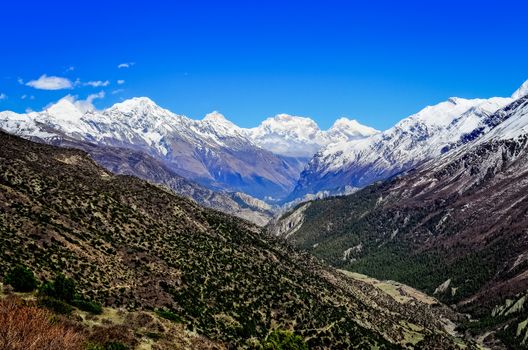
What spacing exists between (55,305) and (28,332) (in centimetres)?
2994

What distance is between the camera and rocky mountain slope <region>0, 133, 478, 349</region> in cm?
11081

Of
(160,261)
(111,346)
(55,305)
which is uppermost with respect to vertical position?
(160,261)

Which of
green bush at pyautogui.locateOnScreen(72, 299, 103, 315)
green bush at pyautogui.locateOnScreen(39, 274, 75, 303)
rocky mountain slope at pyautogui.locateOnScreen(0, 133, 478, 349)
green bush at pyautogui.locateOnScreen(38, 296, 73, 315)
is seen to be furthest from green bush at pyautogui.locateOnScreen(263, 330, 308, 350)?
green bush at pyautogui.locateOnScreen(38, 296, 73, 315)

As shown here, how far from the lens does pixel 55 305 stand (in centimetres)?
6919

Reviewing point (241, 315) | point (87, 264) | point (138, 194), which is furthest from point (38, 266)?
point (138, 194)

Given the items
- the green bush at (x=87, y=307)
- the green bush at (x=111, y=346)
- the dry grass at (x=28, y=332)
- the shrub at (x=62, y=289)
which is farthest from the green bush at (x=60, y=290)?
the dry grass at (x=28, y=332)

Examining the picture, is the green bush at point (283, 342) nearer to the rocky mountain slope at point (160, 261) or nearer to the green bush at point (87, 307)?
the rocky mountain slope at point (160, 261)

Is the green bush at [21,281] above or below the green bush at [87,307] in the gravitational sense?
above

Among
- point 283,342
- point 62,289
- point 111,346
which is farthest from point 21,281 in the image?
point 283,342

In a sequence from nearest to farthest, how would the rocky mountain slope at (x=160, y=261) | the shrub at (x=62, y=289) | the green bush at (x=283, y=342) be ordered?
the shrub at (x=62, y=289) → the green bush at (x=283, y=342) → the rocky mountain slope at (x=160, y=261)

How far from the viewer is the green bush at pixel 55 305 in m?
67.2

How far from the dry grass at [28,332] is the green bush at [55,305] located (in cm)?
2324

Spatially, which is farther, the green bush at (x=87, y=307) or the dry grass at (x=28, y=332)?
the green bush at (x=87, y=307)

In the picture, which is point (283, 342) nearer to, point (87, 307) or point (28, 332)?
point (87, 307)
